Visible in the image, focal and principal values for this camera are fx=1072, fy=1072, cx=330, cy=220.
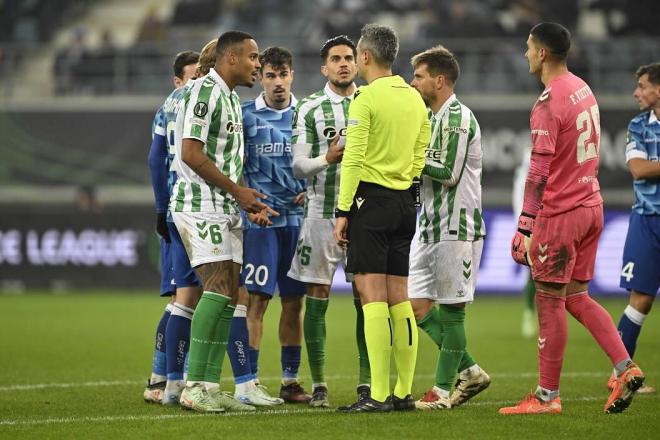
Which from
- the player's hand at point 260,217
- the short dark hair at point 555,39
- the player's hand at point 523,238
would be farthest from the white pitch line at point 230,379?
the short dark hair at point 555,39

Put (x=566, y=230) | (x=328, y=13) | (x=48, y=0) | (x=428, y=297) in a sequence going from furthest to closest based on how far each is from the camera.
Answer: (x=48, y=0), (x=328, y=13), (x=428, y=297), (x=566, y=230)

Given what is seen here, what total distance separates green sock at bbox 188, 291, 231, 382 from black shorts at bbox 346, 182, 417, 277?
904 millimetres

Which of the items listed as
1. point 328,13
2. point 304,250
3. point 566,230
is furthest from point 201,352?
point 328,13

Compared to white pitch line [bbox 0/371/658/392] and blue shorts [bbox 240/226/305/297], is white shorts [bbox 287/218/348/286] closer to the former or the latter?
blue shorts [bbox 240/226/305/297]

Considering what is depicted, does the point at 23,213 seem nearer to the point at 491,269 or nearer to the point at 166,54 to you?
the point at 166,54

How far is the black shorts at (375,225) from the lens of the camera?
6.91 metres

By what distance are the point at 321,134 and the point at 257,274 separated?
3.80 feet

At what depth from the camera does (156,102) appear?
22.1 meters

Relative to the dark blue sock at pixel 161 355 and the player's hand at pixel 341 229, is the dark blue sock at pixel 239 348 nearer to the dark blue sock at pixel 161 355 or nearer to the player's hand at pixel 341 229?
the dark blue sock at pixel 161 355

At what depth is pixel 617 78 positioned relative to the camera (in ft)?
71.5

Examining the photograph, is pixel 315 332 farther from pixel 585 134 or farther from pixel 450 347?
pixel 585 134

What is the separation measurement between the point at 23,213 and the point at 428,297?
14.2 meters

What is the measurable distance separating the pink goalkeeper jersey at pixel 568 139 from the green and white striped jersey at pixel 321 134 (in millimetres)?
1634

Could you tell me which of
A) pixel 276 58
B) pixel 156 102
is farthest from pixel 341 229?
pixel 156 102
